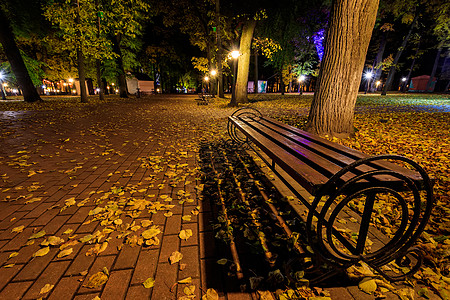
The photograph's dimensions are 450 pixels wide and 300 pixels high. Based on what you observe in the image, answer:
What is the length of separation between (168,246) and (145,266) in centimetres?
27

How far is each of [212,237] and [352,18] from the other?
5070 millimetres

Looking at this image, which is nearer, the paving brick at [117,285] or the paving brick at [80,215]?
the paving brick at [117,285]

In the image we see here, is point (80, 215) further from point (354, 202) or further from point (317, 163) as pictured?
point (354, 202)

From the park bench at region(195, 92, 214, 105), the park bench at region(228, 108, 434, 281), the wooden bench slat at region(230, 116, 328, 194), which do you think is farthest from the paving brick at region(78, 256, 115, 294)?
the park bench at region(195, 92, 214, 105)

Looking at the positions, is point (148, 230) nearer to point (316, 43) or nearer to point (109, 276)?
point (109, 276)

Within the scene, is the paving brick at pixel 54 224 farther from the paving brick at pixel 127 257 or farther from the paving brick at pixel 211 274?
the paving brick at pixel 211 274

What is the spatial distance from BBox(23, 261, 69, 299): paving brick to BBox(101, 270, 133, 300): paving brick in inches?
17.3

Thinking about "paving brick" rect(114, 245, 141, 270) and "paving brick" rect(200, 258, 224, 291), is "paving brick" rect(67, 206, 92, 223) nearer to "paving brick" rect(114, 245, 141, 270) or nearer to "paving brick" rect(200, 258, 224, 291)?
"paving brick" rect(114, 245, 141, 270)

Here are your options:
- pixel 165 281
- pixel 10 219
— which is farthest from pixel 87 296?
pixel 10 219

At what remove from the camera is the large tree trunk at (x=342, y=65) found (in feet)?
13.5

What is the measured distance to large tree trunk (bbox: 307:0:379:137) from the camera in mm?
4129

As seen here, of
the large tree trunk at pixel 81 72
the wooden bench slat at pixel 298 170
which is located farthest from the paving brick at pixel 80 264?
the large tree trunk at pixel 81 72

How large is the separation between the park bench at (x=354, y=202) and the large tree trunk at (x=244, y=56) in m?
11.5

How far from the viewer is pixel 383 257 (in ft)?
5.17
